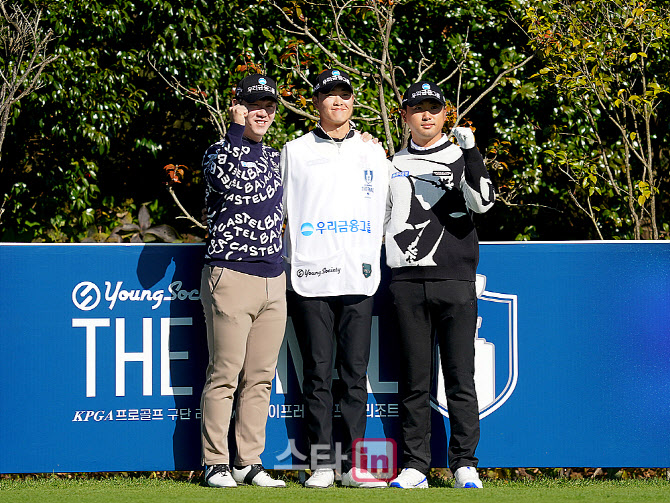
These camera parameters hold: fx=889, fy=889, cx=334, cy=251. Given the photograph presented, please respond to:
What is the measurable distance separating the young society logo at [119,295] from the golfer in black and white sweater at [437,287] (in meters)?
1.13

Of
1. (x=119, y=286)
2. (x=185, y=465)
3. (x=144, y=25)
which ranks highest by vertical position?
(x=144, y=25)

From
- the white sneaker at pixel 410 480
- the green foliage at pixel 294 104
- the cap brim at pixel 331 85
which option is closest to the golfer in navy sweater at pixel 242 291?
the cap brim at pixel 331 85

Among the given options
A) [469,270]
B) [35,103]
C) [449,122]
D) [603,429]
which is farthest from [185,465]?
[35,103]

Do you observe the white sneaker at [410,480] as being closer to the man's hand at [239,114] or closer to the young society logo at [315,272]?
the young society logo at [315,272]

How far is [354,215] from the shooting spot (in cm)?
453

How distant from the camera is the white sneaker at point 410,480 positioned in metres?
4.43

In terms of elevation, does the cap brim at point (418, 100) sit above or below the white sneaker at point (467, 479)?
above

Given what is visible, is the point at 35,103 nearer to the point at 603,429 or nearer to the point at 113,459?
the point at 113,459

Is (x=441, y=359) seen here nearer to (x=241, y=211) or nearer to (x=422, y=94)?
(x=241, y=211)

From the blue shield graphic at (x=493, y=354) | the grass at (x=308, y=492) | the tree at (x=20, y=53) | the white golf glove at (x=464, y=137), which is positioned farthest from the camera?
the tree at (x=20, y=53)

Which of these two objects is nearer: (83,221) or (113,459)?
(113,459)

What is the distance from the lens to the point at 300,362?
4.80 meters

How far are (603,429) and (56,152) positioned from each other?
5.28 m

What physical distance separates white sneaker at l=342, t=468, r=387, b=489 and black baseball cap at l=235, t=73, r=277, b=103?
1962 millimetres
